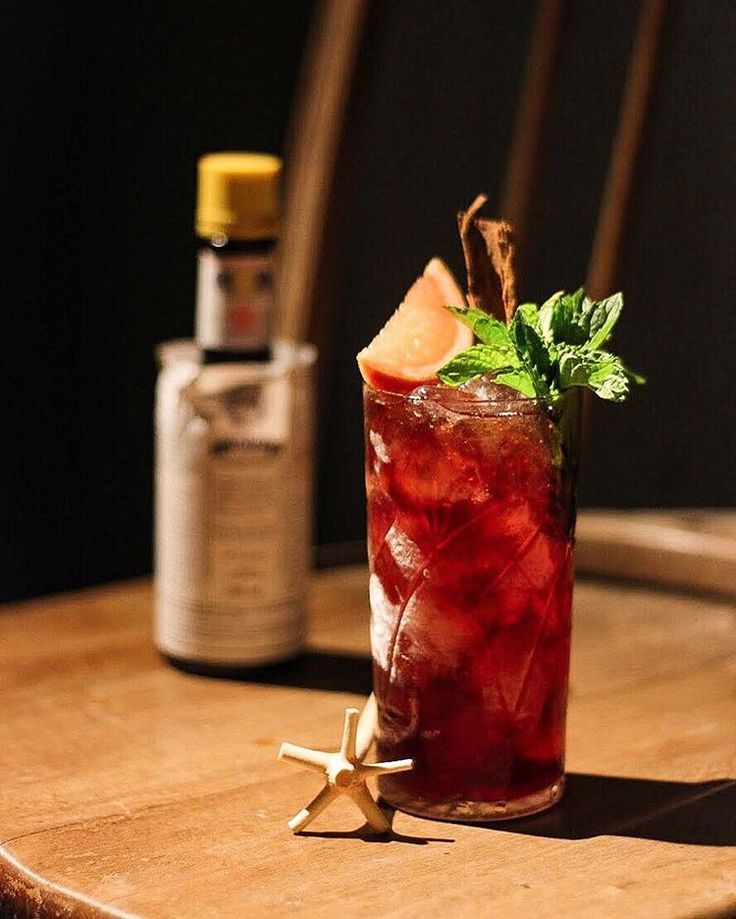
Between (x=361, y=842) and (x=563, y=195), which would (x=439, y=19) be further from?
(x=361, y=842)

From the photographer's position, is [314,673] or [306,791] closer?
[306,791]

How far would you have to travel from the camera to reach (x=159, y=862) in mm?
719

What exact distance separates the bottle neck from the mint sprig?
0.27m

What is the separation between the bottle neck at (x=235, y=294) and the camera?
0.97m

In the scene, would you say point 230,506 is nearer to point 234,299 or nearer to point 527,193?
point 234,299

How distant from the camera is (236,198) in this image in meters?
0.97

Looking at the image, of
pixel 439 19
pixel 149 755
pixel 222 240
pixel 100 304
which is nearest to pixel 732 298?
pixel 439 19

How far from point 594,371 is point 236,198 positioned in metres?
0.33

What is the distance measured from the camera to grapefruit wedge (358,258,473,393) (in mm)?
757

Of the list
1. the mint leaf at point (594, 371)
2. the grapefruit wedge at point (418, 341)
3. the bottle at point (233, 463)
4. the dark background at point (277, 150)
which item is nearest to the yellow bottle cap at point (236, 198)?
the bottle at point (233, 463)

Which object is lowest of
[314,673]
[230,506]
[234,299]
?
[314,673]

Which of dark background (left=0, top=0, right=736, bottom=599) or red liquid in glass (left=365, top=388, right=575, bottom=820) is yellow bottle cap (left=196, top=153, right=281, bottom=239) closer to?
red liquid in glass (left=365, top=388, right=575, bottom=820)

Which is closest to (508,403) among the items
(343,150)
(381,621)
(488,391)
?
(488,391)

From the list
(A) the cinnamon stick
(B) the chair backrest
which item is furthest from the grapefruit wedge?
(B) the chair backrest
